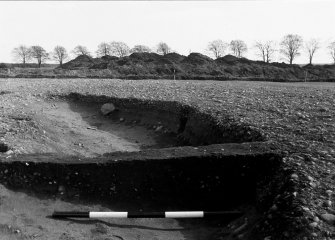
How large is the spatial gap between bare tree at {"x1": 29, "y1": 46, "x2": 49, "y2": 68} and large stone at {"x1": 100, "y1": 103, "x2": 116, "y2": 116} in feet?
154

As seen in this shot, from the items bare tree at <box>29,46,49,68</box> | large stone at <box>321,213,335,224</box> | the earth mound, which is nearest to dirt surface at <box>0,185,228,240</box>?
large stone at <box>321,213,335,224</box>

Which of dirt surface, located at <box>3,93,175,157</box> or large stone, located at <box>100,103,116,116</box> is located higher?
large stone, located at <box>100,103,116,116</box>

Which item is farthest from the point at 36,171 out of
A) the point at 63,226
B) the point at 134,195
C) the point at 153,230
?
the point at 153,230

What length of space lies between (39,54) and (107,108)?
47414mm

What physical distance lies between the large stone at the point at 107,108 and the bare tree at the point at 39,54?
47029mm

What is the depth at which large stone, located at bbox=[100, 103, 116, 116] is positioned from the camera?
1490 centimetres

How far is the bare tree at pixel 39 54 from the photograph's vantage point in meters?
58.3

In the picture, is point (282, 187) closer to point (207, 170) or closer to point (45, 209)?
point (207, 170)

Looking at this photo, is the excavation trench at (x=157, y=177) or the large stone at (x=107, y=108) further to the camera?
the large stone at (x=107, y=108)

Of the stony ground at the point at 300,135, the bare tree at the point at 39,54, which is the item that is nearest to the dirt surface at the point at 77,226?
the stony ground at the point at 300,135

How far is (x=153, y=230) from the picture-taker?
A: 5777mm

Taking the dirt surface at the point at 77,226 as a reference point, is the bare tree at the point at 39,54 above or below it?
above

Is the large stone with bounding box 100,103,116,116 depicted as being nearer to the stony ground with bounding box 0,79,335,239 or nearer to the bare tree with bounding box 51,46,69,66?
the stony ground with bounding box 0,79,335,239

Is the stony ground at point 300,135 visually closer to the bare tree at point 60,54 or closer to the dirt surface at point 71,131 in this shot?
the dirt surface at point 71,131
